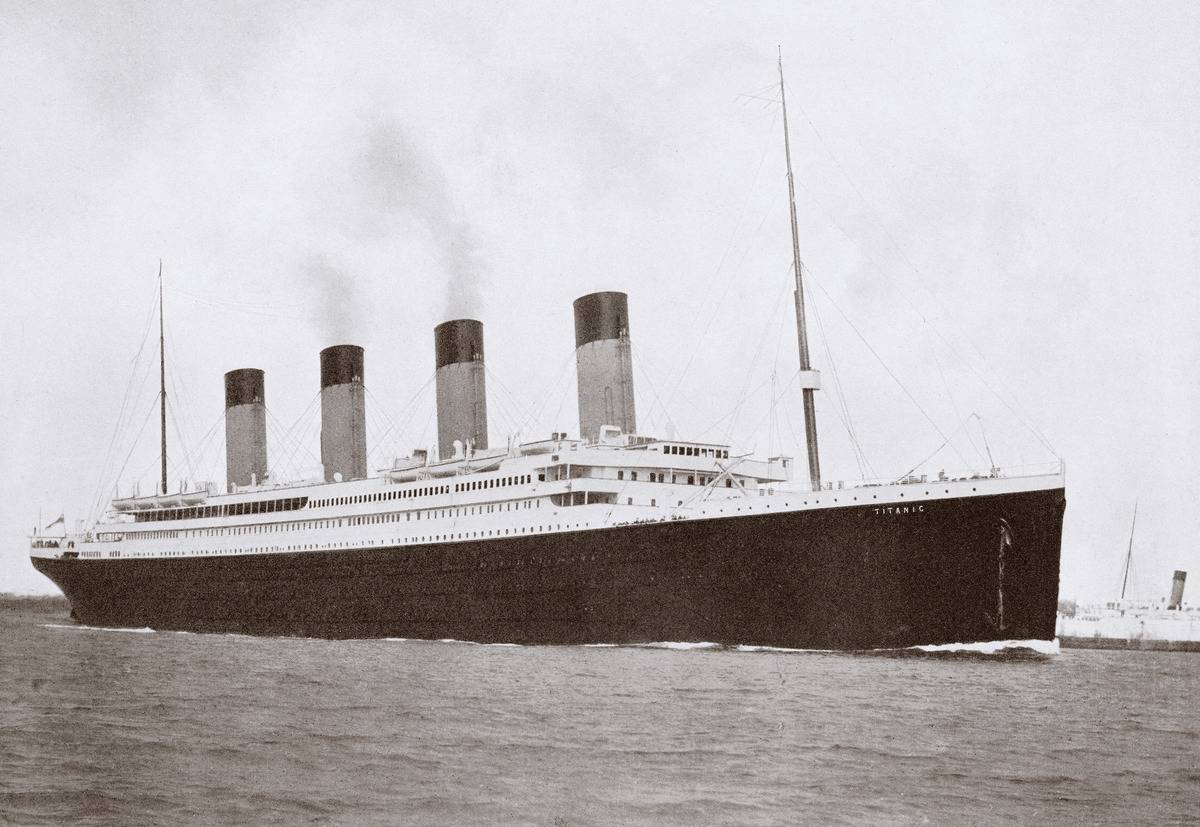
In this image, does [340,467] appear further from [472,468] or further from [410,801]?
[410,801]

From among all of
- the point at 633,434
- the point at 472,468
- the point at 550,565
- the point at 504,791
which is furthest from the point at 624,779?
the point at 472,468


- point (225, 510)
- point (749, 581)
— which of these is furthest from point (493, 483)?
point (225, 510)

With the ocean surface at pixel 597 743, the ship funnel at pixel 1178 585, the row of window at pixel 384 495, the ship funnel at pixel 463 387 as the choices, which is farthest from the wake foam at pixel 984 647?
the ship funnel at pixel 1178 585

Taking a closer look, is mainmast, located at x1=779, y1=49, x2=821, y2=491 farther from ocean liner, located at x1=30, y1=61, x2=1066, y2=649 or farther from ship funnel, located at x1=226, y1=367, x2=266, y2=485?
ship funnel, located at x1=226, y1=367, x2=266, y2=485

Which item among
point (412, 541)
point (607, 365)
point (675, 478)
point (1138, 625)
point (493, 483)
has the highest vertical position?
point (607, 365)

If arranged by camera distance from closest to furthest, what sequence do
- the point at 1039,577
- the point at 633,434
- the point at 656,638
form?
the point at 1039,577 < the point at 656,638 < the point at 633,434

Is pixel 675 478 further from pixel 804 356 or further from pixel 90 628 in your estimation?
pixel 90 628

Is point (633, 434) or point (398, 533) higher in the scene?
point (633, 434)

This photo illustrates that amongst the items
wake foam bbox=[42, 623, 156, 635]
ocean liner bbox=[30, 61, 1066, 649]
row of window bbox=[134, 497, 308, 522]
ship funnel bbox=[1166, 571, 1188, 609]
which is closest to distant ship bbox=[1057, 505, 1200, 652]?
ship funnel bbox=[1166, 571, 1188, 609]
